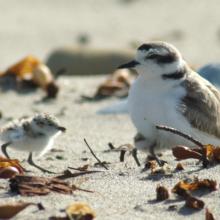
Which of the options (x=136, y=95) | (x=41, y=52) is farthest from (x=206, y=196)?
(x=41, y=52)

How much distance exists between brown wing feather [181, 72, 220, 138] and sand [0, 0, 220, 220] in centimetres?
31

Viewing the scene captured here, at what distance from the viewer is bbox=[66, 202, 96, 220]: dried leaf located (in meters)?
4.10

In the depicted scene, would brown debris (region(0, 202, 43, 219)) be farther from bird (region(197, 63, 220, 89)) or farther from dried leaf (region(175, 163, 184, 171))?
bird (region(197, 63, 220, 89))

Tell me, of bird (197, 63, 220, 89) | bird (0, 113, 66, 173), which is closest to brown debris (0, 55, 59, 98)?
bird (197, 63, 220, 89)

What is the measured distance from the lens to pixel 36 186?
4570mm

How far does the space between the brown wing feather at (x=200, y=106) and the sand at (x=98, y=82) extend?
12.3 inches

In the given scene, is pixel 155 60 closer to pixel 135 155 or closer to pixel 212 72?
pixel 135 155

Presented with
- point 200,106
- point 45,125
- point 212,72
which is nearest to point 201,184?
point 200,106

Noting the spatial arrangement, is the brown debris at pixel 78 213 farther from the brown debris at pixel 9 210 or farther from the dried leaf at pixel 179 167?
the dried leaf at pixel 179 167

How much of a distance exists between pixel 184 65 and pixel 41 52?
22.6 feet

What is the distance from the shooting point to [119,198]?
14.7 feet

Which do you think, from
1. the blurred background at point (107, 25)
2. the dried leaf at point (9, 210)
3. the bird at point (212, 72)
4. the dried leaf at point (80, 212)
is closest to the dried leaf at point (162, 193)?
the dried leaf at point (80, 212)

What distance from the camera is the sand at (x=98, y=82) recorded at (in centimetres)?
443

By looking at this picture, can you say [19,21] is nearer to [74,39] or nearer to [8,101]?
[74,39]
